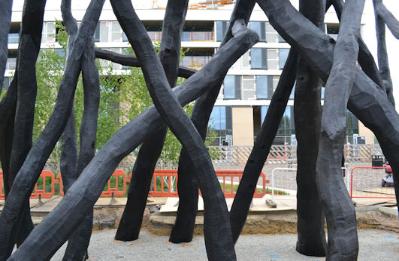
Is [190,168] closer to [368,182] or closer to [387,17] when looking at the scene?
[387,17]

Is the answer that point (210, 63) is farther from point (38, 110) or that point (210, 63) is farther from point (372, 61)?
point (38, 110)

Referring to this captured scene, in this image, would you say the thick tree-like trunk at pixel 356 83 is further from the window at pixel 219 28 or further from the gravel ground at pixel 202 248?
the window at pixel 219 28

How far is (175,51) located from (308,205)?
2419 millimetres

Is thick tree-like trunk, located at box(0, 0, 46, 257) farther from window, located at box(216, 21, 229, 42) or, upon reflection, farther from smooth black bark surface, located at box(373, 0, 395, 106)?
window, located at box(216, 21, 229, 42)

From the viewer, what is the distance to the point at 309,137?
179 inches

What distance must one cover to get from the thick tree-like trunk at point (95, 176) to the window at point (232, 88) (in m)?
29.4

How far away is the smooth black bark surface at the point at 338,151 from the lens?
2527mm

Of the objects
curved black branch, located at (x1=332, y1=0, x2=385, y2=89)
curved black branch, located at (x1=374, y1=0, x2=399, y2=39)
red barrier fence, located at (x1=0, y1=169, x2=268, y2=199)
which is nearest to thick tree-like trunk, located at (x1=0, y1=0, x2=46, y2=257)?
curved black branch, located at (x1=332, y1=0, x2=385, y2=89)

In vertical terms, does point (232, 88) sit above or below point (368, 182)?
above

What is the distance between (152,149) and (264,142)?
1492mm

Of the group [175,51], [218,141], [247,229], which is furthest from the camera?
[218,141]

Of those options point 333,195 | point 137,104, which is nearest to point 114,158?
point 333,195

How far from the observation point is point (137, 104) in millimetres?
16156

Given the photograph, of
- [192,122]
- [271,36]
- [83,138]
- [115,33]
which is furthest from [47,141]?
[271,36]
